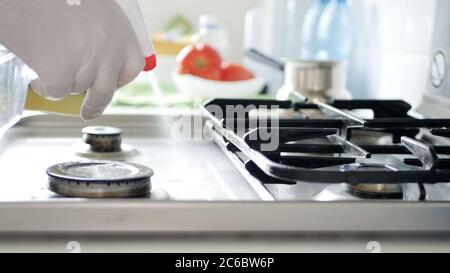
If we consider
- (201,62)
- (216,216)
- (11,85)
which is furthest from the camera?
(201,62)

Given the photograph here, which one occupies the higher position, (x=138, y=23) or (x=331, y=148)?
(x=138, y=23)

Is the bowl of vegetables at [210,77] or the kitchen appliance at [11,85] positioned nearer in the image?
the kitchen appliance at [11,85]

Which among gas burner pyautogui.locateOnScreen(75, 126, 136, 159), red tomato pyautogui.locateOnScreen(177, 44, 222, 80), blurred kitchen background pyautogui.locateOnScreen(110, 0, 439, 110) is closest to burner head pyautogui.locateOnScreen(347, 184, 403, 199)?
gas burner pyautogui.locateOnScreen(75, 126, 136, 159)

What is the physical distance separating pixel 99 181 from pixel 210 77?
1.08 meters

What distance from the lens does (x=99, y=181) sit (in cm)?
61

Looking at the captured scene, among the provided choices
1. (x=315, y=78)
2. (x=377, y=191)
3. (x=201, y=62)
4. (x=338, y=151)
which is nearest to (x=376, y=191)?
(x=377, y=191)

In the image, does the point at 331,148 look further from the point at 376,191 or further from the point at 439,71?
the point at 439,71

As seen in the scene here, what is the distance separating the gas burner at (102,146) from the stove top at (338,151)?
4.2 inches

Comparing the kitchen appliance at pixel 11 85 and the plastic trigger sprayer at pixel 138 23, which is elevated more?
the plastic trigger sprayer at pixel 138 23

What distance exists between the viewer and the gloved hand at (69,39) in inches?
26.1

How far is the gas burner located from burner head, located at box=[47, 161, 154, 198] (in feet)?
0.59

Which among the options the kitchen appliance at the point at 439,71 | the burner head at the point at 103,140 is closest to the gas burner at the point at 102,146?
the burner head at the point at 103,140

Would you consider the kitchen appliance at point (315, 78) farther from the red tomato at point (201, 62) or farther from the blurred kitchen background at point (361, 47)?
the red tomato at point (201, 62)

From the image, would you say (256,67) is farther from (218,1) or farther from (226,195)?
(226,195)
